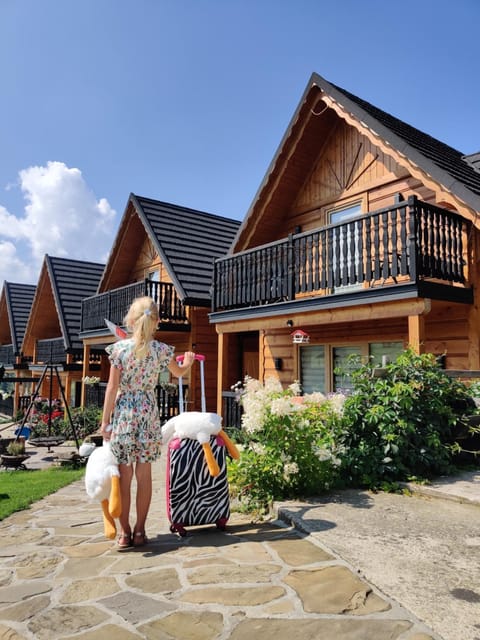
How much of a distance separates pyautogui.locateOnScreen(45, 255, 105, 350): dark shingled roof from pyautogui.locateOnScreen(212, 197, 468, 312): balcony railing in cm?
1097

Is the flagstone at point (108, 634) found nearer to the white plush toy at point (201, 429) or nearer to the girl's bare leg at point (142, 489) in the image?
the girl's bare leg at point (142, 489)

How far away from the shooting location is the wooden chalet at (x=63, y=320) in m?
20.4

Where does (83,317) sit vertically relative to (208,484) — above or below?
Result: above

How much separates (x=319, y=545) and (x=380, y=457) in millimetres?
1973

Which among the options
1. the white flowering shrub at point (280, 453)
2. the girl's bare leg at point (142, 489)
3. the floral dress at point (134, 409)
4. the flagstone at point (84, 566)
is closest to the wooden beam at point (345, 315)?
the white flowering shrub at point (280, 453)

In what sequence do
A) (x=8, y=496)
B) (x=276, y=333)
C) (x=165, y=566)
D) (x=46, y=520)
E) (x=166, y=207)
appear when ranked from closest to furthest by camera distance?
(x=165, y=566) → (x=46, y=520) → (x=8, y=496) → (x=276, y=333) → (x=166, y=207)

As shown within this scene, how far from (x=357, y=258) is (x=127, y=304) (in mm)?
8251

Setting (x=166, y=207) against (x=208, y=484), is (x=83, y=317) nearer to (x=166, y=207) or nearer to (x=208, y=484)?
(x=166, y=207)

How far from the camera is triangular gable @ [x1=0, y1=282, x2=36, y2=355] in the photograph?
86.8 ft

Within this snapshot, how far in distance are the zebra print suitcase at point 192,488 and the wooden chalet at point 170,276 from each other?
361 inches

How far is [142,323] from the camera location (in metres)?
3.65

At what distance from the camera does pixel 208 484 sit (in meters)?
3.97

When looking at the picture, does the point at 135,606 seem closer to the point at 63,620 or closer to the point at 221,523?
the point at 63,620

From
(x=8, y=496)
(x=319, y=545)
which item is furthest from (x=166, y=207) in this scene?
(x=319, y=545)
